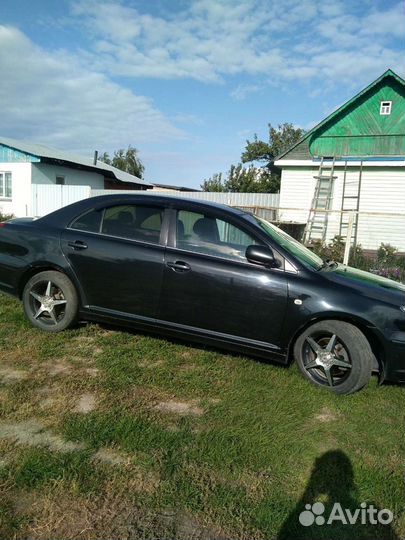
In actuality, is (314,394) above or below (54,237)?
below

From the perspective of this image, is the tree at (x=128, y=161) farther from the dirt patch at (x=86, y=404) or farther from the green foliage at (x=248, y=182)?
the dirt patch at (x=86, y=404)

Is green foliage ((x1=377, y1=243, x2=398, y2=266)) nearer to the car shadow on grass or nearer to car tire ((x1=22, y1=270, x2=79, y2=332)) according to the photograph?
the car shadow on grass

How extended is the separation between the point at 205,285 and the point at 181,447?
1592mm

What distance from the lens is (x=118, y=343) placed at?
4.40 metres

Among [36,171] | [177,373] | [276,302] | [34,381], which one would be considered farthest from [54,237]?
[36,171]

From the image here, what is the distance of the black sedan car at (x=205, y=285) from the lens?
3617mm

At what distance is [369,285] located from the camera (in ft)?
12.5

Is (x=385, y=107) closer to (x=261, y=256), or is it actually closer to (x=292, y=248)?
(x=292, y=248)

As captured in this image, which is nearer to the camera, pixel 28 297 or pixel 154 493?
pixel 154 493

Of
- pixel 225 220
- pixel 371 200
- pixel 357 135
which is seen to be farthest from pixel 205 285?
pixel 357 135

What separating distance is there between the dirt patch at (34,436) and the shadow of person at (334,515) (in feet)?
4.49

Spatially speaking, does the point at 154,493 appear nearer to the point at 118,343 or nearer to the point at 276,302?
the point at 276,302

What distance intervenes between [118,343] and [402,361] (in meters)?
2.69

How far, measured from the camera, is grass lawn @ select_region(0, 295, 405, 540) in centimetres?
215
